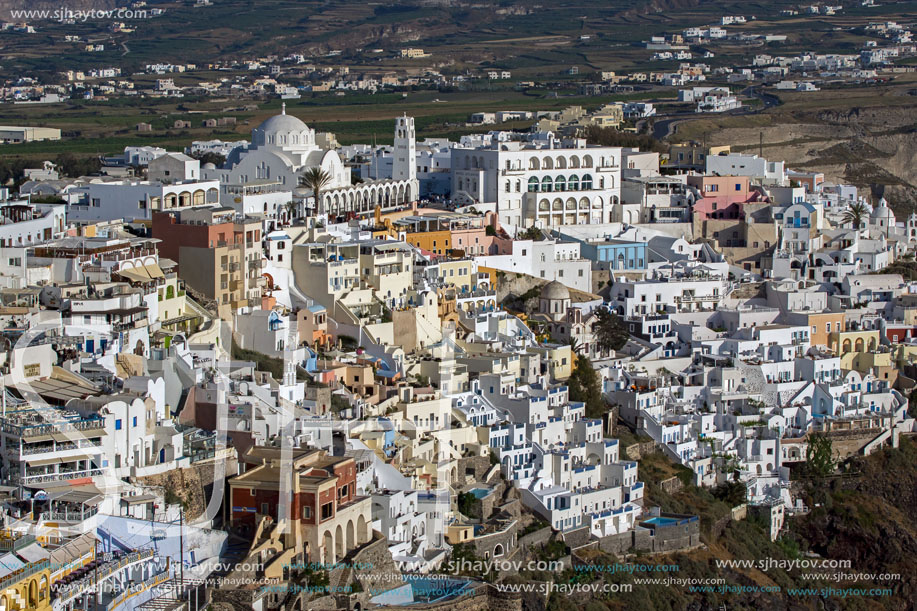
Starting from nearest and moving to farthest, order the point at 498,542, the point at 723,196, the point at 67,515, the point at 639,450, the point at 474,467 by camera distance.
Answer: the point at 67,515 < the point at 498,542 < the point at 474,467 < the point at 639,450 < the point at 723,196

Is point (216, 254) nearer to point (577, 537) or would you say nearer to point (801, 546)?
point (577, 537)

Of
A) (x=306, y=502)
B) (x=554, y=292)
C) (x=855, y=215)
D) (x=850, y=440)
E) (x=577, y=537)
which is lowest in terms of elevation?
(x=850, y=440)

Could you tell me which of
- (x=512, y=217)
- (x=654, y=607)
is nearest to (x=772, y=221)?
(x=512, y=217)

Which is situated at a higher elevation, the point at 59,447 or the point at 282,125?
the point at 282,125

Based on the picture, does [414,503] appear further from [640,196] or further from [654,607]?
[640,196]

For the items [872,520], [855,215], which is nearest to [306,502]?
[872,520]

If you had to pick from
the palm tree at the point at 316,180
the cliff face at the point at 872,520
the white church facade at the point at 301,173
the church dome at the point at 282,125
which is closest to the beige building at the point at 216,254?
the white church facade at the point at 301,173

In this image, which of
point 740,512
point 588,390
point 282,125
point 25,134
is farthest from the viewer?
point 25,134

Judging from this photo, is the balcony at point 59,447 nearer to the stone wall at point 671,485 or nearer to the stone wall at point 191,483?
the stone wall at point 191,483
